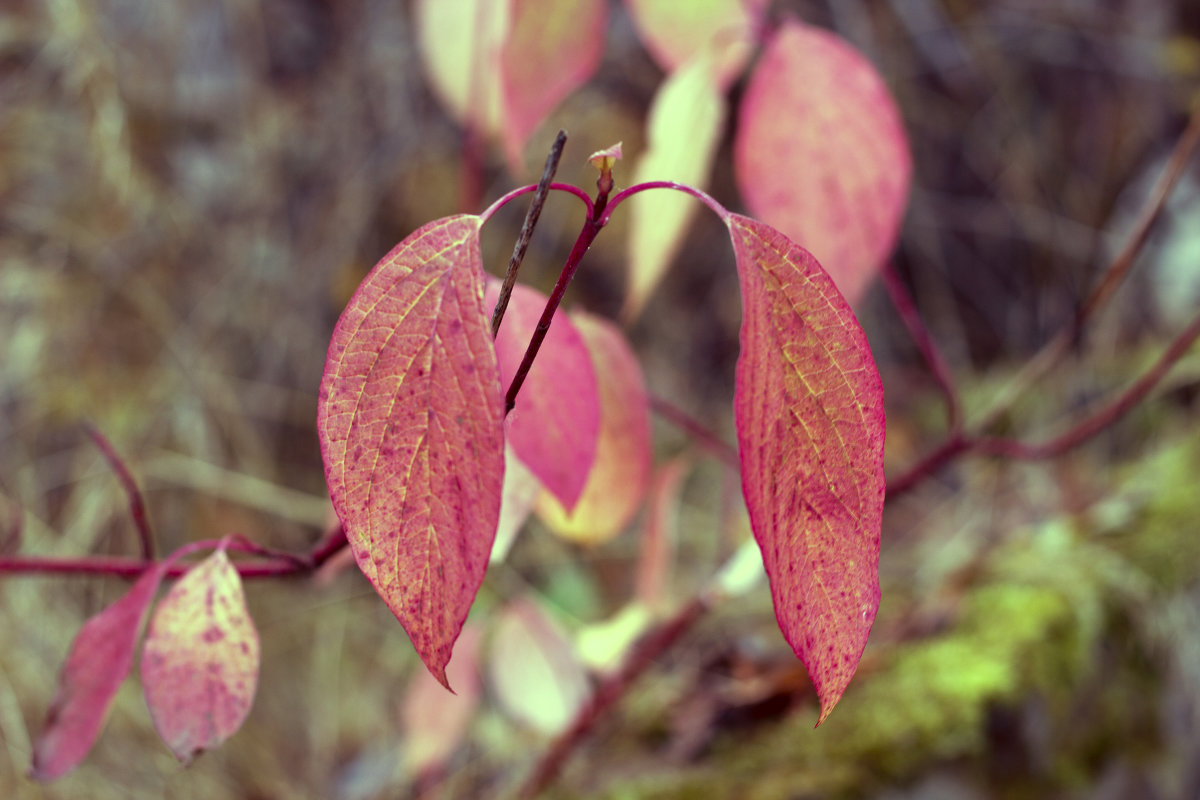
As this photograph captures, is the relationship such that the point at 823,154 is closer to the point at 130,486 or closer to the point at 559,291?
the point at 559,291

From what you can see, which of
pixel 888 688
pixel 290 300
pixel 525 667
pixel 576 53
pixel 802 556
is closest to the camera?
pixel 802 556

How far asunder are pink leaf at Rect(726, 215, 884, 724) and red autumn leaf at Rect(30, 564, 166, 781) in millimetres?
266

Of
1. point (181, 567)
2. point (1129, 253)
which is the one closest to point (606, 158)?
point (181, 567)

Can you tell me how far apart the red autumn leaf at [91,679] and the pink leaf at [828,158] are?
1.12 ft

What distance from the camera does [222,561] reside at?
355 millimetres

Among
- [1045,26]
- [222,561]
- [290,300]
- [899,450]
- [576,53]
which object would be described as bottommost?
[899,450]

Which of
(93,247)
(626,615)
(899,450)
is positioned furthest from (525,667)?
(899,450)

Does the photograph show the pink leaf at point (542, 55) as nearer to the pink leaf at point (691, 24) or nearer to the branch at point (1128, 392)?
the pink leaf at point (691, 24)

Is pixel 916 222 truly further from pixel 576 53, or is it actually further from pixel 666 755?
pixel 576 53

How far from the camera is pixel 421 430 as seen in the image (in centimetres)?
26

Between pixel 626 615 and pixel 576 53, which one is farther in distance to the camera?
pixel 626 615

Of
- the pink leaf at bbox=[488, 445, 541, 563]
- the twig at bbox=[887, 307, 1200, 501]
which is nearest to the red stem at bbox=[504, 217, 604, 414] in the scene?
the pink leaf at bbox=[488, 445, 541, 563]

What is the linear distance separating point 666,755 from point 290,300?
1.06 m

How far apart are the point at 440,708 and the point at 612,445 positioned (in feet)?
1.05
